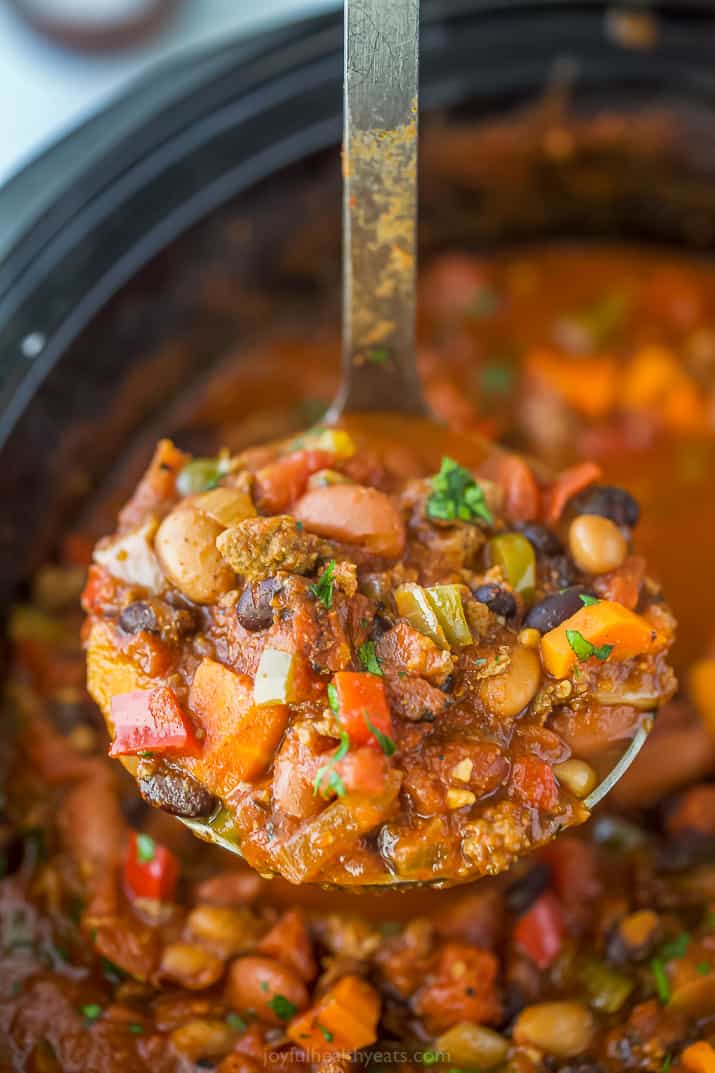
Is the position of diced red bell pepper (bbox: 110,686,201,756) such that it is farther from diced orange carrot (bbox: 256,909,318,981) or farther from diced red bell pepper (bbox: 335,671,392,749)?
diced orange carrot (bbox: 256,909,318,981)

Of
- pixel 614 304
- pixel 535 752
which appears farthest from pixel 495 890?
pixel 614 304

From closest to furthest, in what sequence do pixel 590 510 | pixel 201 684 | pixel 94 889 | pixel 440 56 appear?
pixel 201 684 < pixel 590 510 < pixel 94 889 < pixel 440 56

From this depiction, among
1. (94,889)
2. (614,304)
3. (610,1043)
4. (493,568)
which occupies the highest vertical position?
(614,304)

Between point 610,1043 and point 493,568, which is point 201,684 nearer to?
point 493,568

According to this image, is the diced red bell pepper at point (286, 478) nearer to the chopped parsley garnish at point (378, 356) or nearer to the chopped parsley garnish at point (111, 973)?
the chopped parsley garnish at point (378, 356)

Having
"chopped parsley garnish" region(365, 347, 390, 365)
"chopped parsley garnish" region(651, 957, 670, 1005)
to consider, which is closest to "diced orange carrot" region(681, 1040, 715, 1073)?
"chopped parsley garnish" region(651, 957, 670, 1005)

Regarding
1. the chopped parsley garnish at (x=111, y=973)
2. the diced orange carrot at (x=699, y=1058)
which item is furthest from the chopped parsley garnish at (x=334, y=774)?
the diced orange carrot at (x=699, y=1058)
